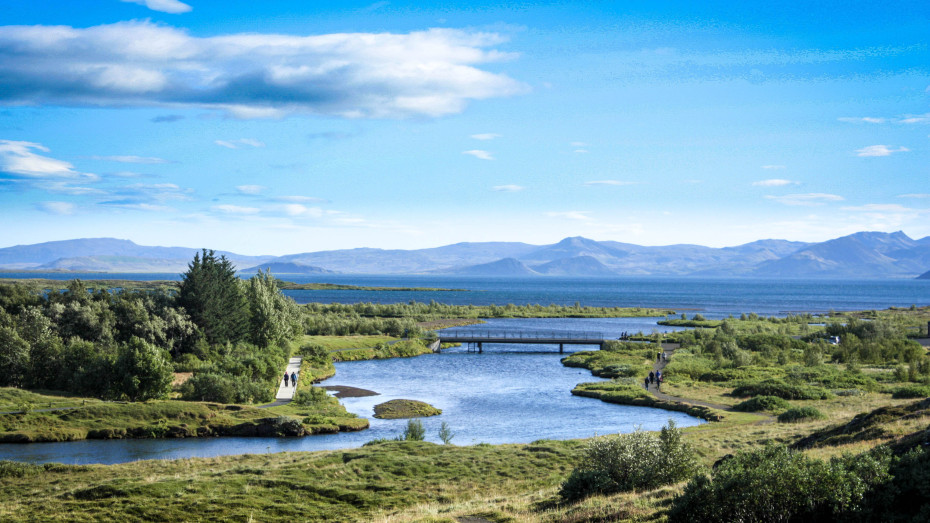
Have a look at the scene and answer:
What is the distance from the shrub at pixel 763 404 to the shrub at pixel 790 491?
34498 mm

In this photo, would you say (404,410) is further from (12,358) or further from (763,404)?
(12,358)

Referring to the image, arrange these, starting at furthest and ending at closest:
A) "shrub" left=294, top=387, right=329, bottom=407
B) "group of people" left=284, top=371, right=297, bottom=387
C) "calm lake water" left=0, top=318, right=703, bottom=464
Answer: "group of people" left=284, top=371, right=297, bottom=387 → "shrub" left=294, top=387, right=329, bottom=407 → "calm lake water" left=0, top=318, right=703, bottom=464

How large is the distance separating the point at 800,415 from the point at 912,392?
12091 mm

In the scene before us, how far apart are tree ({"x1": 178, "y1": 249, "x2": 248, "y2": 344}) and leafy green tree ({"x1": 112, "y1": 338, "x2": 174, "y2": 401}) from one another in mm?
16920

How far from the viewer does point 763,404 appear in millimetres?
47281

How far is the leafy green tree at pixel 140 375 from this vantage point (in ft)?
151

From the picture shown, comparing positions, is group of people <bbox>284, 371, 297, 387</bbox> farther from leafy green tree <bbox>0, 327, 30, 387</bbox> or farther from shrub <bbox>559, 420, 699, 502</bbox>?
shrub <bbox>559, 420, 699, 502</bbox>

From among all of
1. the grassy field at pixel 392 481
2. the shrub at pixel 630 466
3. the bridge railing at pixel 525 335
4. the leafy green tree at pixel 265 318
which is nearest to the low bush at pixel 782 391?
the grassy field at pixel 392 481

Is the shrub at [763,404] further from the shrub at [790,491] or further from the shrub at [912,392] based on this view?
the shrub at [790,491]

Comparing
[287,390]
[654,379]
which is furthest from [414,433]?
[654,379]

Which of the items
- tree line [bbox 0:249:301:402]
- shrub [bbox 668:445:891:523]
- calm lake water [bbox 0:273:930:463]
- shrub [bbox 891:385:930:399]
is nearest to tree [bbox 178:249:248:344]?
tree line [bbox 0:249:301:402]

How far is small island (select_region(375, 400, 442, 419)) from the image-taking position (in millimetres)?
47078

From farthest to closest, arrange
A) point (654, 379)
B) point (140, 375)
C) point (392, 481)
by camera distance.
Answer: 1. point (654, 379)
2. point (140, 375)
3. point (392, 481)

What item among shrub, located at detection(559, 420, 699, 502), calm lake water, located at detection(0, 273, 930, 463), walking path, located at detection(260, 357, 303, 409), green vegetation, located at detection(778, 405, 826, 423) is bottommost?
calm lake water, located at detection(0, 273, 930, 463)
